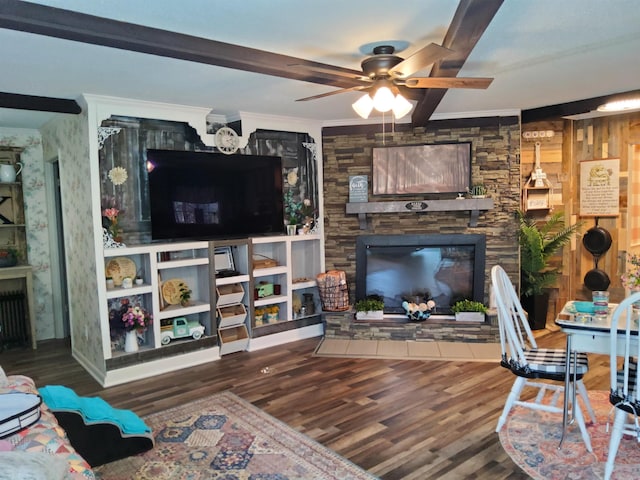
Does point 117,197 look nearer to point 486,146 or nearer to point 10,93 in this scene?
point 10,93

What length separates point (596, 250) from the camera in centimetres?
529

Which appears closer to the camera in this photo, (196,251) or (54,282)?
(196,251)

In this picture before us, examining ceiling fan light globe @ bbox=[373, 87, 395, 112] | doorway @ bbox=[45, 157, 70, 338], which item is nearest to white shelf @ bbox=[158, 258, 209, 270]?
doorway @ bbox=[45, 157, 70, 338]

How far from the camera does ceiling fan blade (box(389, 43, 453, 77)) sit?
7.53ft

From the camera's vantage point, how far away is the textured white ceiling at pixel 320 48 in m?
2.25

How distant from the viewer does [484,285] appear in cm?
491

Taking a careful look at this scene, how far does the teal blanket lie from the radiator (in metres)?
2.54

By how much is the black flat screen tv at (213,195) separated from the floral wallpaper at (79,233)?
0.52 meters

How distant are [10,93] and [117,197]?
42.2 inches

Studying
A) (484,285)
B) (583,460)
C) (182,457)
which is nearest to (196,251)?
(182,457)

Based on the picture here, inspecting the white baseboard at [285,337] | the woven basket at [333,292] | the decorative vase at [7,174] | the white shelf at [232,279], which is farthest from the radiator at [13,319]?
the woven basket at [333,292]

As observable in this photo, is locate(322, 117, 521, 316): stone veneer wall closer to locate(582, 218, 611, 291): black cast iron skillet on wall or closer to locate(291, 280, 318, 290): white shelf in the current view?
locate(291, 280, 318, 290): white shelf

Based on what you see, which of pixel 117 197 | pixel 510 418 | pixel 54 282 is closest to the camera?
pixel 510 418

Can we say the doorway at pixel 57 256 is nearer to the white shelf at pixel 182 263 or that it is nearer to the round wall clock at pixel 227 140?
the white shelf at pixel 182 263
